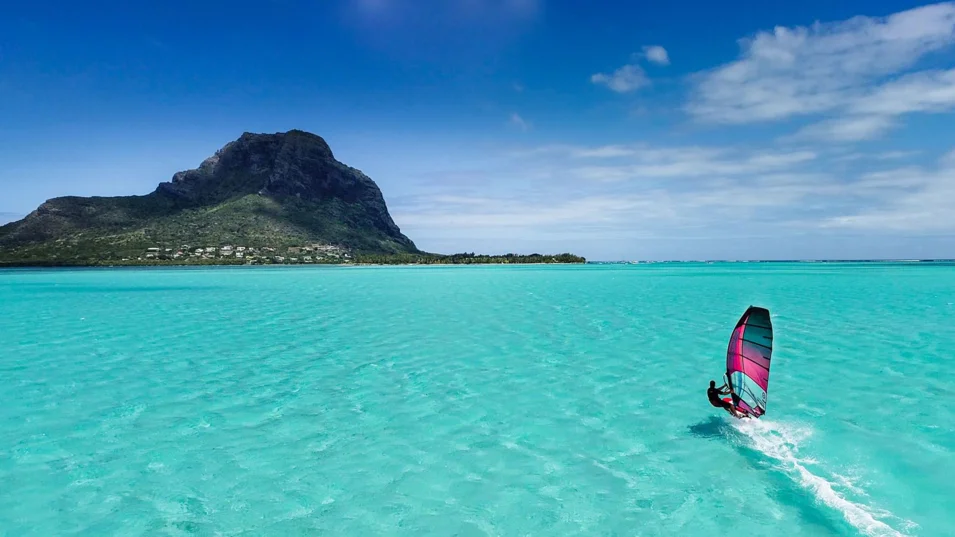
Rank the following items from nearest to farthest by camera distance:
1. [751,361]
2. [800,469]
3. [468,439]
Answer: [800,469], [468,439], [751,361]

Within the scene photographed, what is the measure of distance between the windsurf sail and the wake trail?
689mm

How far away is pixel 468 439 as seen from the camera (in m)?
15.3

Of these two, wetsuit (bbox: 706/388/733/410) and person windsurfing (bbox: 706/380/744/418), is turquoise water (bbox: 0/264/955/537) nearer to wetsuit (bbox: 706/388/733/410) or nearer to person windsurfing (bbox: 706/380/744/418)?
person windsurfing (bbox: 706/380/744/418)

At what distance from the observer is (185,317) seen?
45.9 metres

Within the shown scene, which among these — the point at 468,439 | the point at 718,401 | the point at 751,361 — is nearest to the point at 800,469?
the point at 718,401

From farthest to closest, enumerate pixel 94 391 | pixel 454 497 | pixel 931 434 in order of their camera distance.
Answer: pixel 94 391 < pixel 931 434 < pixel 454 497

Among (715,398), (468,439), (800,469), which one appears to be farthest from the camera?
(715,398)

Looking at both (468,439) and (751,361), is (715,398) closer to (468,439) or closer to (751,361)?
(751,361)

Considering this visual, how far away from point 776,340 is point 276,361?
29.5 m

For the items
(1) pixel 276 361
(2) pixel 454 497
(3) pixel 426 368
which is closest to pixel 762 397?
(2) pixel 454 497

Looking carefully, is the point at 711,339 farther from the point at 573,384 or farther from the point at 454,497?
the point at 454,497

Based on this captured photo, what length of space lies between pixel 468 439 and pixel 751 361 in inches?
363

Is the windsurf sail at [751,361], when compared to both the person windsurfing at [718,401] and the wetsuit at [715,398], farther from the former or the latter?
the wetsuit at [715,398]

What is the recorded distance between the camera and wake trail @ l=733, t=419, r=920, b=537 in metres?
10.8
